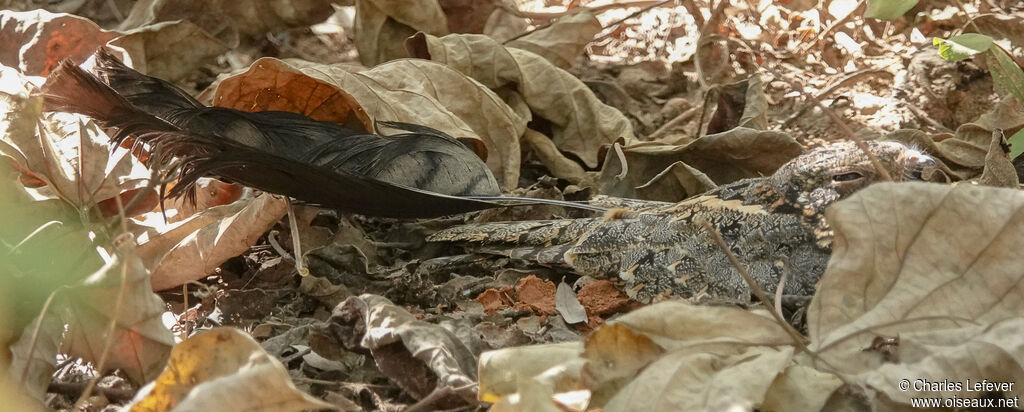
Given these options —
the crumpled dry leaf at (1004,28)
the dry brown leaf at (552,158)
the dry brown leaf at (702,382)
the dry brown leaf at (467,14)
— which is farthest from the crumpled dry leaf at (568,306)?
the crumpled dry leaf at (1004,28)

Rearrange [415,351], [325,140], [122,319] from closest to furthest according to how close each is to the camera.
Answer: [122,319] → [415,351] → [325,140]

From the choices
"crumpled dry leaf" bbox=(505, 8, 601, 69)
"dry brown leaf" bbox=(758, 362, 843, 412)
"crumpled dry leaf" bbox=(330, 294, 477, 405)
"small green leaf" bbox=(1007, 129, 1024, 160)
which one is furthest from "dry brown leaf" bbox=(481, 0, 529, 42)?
"dry brown leaf" bbox=(758, 362, 843, 412)

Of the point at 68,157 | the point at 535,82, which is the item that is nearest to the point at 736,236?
the point at 535,82

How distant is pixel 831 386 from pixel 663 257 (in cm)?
89

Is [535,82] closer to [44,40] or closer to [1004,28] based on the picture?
[44,40]

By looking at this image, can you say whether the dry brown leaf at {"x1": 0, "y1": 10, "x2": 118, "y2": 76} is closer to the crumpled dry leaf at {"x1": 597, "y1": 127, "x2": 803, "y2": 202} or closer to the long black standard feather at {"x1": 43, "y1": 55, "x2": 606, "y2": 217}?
the long black standard feather at {"x1": 43, "y1": 55, "x2": 606, "y2": 217}

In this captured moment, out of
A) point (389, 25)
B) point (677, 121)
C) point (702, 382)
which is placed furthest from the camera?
point (389, 25)

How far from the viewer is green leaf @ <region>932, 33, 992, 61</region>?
2449 mm

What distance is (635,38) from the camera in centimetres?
440

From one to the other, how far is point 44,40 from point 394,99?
1.23 metres

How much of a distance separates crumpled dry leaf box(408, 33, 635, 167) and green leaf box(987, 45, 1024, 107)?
1.25 m

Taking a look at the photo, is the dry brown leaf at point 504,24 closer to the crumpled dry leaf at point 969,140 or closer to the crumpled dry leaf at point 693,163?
the crumpled dry leaf at point 693,163

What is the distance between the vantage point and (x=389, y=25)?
3.95 meters

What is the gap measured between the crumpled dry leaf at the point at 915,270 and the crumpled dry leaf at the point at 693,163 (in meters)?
1.28
